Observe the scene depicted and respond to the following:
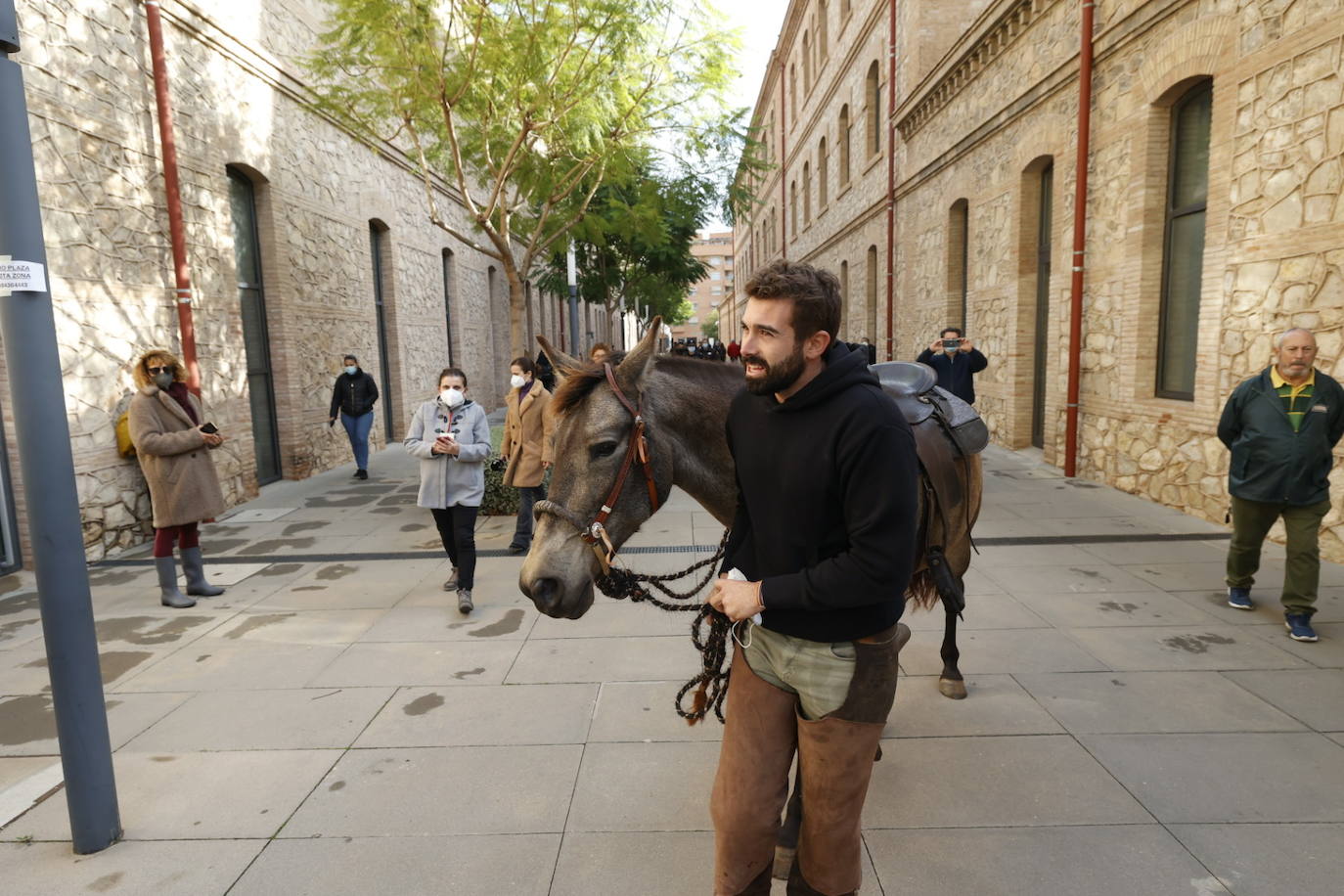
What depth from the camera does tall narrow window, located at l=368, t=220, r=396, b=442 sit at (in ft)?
49.1

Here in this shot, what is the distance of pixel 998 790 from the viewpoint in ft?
10.4

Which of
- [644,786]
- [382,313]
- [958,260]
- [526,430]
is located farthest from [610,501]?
[382,313]

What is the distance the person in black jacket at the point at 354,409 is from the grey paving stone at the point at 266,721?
7908 millimetres

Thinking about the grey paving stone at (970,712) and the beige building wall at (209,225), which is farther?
the beige building wall at (209,225)

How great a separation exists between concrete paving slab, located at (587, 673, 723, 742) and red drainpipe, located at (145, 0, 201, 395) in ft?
21.7

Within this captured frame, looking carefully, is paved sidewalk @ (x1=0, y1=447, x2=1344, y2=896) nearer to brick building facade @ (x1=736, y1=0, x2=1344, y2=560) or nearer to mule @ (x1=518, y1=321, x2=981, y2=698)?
mule @ (x1=518, y1=321, x2=981, y2=698)

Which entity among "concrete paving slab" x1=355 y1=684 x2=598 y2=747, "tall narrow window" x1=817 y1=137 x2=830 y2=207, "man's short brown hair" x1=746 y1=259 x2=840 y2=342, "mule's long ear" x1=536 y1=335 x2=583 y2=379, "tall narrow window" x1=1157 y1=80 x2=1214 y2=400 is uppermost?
"tall narrow window" x1=817 y1=137 x2=830 y2=207

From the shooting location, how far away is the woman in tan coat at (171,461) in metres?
5.76

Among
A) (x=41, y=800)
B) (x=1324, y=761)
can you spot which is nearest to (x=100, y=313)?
A: (x=41, y=800)

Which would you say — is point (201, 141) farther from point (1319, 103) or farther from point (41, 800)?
point (1319, 103)

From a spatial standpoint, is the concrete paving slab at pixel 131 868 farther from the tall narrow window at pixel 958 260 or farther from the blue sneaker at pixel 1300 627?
the tall narrow window at pixel 958 260

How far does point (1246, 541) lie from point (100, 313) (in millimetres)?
9972

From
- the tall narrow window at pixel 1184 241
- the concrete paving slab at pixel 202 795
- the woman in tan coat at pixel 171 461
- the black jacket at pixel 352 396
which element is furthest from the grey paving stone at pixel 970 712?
the black jacket at pixel 352 396

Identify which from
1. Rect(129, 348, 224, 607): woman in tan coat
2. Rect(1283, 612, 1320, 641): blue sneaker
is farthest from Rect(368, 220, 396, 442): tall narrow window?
Rect(1283, 612, 1320, 641): blue sneaker
